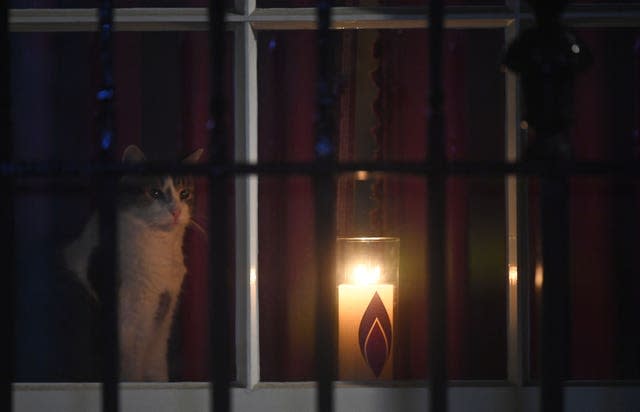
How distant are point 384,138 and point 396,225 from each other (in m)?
0.25

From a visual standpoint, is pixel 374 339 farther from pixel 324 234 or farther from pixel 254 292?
pixel 324 234

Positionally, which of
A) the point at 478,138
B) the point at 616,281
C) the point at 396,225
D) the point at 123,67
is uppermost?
the point at 123,67

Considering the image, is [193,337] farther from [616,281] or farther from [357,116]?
[616,281]

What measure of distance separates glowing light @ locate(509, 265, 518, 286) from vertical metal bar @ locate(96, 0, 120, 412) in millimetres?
1066

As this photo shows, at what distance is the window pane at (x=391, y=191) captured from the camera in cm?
205

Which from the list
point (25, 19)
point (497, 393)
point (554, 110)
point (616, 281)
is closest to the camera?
point (554, 110)

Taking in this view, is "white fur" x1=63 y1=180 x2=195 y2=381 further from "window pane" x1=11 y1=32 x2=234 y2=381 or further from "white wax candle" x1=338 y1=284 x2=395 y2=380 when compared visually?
"white wax candle" x1=338 y1=284 x2=395 y2=380

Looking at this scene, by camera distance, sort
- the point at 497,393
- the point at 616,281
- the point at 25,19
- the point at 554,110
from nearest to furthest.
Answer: the point at 554,110
the point at 497,393
the point at 25,19
the point at 616,281

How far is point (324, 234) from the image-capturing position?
794mm

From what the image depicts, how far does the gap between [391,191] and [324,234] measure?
1.32 m

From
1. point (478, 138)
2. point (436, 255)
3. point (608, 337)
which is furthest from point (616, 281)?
point (436, 255)

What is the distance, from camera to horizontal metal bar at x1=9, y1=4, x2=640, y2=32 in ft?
5.57

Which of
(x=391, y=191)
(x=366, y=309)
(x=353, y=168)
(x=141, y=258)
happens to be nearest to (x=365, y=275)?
(x=366, y=309)

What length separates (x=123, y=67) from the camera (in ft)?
6.67
